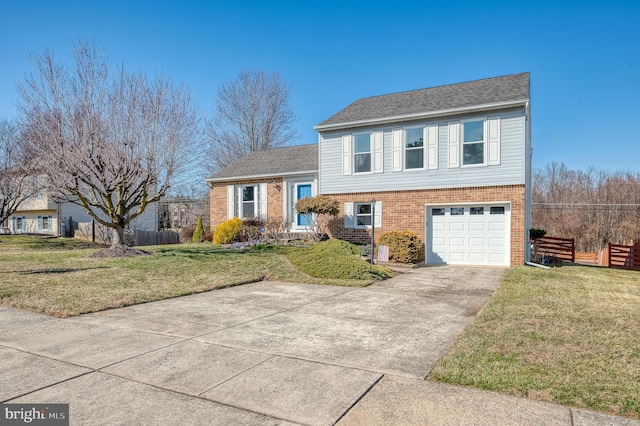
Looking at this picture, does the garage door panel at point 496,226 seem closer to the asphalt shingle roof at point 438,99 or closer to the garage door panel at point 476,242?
the garage door panel at point 476,242

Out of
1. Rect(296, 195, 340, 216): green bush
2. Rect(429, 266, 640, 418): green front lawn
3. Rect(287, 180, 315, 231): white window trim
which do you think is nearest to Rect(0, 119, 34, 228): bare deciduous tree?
Rect(287, 180, 315, 231): white window trim

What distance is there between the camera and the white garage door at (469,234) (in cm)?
Answer: 1366

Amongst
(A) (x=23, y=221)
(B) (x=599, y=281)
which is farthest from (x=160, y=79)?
(A) (x=23, y=221)

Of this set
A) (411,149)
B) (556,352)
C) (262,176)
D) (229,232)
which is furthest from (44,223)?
(556,352)

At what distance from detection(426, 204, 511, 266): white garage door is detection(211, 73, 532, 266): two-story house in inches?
1.3

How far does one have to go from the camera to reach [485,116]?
13766 mm

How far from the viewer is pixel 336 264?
10.9 meters

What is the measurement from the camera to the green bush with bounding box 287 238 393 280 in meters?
10.4

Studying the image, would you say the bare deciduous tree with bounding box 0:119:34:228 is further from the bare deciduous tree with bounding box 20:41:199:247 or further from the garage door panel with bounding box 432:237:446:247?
the garage door panel with bounding box 432:237:446:247

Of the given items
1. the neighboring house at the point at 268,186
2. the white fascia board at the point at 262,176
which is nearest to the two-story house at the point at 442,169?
the white fascia board at the point at 262,176

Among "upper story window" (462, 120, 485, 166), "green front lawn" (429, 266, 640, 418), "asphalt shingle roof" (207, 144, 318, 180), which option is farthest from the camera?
"asphalt shingle roof" (207, 144, 318, 180)

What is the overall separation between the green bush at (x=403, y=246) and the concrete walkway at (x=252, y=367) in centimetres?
635

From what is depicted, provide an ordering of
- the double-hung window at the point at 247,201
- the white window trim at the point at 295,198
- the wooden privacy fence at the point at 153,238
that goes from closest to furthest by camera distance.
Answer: the white window trim at the point at 295,198 < the double-hung window at the point at 247,201 < the wooden privacy fence at the point at 153,238

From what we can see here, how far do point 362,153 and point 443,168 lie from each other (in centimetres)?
328
